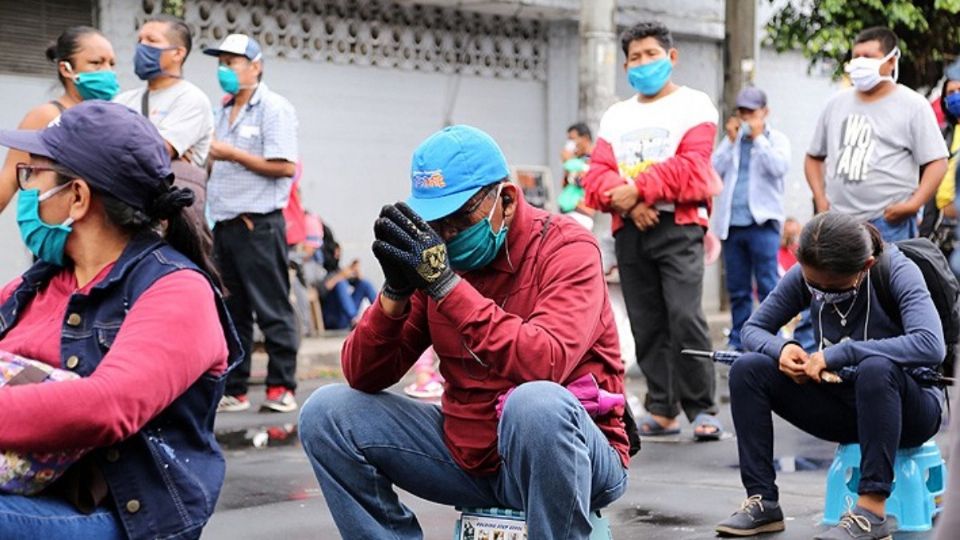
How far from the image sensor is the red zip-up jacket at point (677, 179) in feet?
24.4

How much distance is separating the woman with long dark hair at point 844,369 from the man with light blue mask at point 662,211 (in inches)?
68.1

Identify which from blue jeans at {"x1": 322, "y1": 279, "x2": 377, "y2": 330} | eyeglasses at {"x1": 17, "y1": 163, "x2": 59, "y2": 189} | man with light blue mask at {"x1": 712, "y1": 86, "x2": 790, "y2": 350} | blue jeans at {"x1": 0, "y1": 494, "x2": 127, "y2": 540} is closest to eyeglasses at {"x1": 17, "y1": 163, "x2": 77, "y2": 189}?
eyeglasses at {"x1": 17, "y1": 163, "x2": 59, "y2": 189}

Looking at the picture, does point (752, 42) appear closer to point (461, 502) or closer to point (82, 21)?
point (82, 21)

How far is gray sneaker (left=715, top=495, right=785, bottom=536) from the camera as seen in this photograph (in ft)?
18.0

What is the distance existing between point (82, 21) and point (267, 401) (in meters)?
A: 5.06

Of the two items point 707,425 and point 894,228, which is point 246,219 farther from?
point 894,228

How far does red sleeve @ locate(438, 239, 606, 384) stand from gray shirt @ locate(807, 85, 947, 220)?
12.4 ft

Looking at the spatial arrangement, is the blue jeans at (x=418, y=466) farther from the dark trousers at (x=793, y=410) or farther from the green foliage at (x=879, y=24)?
the green foliage at (x=879, y=24)

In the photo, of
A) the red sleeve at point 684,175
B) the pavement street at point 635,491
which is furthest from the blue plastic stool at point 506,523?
the red sleeve at point 684,175

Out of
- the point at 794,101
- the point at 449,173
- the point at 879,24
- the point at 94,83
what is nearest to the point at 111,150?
the point at 449,173

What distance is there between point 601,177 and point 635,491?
1834 mm

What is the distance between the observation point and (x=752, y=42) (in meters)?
16.0

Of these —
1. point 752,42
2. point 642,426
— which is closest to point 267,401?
point 642,426

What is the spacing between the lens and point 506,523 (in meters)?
4.22
